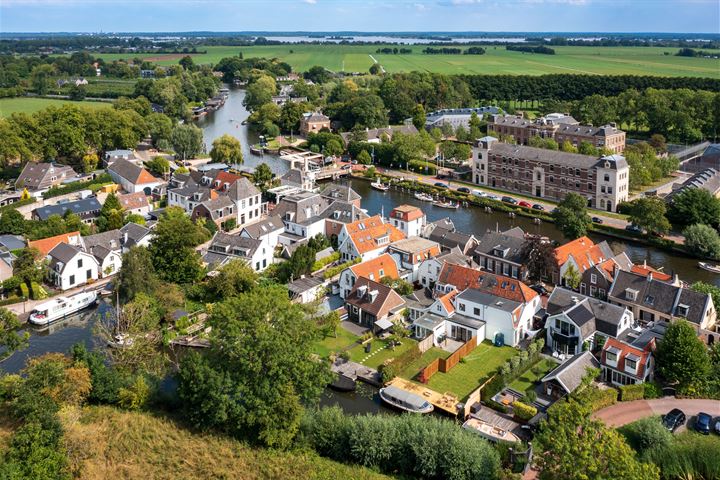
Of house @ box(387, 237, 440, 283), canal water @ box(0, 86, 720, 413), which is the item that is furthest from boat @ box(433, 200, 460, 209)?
house @ box(387, 237, 440, 283)

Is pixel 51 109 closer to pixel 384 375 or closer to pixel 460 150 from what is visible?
pixel 460 150

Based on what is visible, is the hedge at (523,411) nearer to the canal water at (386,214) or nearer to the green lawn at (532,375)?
the green lawn at (532,375)

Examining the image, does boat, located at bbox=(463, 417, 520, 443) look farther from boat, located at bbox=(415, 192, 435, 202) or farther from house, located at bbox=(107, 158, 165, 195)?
house, located at bbox=(107, 158, 165, 195)

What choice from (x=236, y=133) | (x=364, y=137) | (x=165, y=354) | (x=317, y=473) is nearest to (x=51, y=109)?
(x=236, y=133)

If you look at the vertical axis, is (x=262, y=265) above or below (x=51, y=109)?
below

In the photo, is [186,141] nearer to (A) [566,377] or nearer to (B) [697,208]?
(B) [697,208]

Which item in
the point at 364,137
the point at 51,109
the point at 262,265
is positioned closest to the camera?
the point at 262,265
